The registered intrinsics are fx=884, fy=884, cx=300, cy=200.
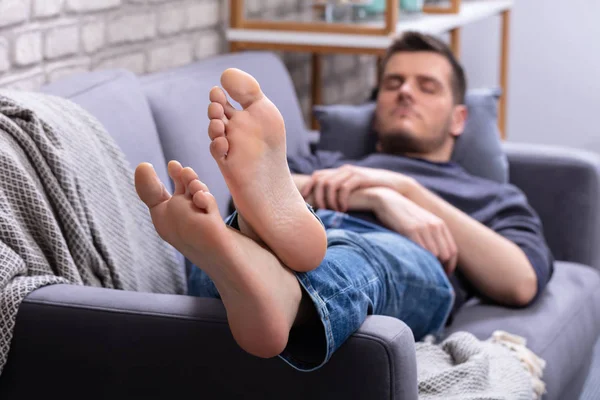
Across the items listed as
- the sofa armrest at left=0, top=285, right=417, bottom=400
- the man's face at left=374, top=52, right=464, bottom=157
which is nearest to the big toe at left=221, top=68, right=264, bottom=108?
the sofa armrest at left=0, top=285, right=417, bottom=400

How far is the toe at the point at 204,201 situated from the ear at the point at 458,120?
4.14ft

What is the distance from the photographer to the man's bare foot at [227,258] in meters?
0.97

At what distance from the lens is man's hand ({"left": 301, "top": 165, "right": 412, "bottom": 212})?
68.9 inches

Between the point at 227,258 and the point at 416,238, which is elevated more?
the point at 227,258

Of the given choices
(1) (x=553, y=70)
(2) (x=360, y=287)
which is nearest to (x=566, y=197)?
(2) (x=360, y=287)

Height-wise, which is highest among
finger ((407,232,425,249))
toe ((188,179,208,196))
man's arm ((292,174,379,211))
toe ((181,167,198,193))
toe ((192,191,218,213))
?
toe ((181,167,198,193))

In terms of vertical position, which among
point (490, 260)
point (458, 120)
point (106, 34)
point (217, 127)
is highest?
point (106, 34)

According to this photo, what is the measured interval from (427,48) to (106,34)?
750 millimetres

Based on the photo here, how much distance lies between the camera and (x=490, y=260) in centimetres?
170

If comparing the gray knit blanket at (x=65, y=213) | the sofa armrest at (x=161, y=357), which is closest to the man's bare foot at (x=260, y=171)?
the sofa armrest at (x=161, y=357)

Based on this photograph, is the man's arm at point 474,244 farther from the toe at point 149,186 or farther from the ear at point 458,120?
the toe at point 149,186

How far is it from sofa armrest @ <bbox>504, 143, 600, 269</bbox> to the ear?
203 millimetres

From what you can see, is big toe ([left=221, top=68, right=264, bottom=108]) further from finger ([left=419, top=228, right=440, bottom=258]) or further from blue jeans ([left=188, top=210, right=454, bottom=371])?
finger ([left=419, top=228, right=440, bottom=258])

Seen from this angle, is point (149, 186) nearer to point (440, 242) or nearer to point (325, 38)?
point (440, 242)
